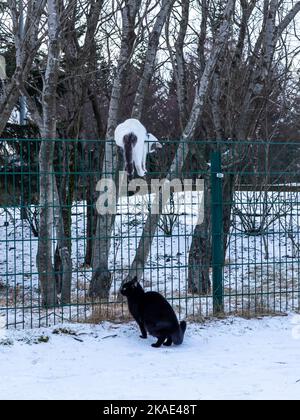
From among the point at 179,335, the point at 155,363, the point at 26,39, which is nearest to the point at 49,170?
the point at 26,39

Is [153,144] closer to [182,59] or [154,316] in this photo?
[154,316]

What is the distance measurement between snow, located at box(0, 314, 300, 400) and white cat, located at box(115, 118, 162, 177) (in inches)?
73.0

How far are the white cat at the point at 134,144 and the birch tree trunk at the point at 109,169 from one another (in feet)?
0.60

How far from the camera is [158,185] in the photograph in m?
8.11

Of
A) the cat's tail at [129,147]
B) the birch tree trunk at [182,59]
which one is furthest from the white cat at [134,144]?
the birch tree trunk at [182,59]

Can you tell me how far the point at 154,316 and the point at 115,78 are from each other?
4.03 metres

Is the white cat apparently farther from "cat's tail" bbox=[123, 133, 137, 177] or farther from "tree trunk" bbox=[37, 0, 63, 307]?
"tree trunk" bbox=[37, 0, 63, 307]

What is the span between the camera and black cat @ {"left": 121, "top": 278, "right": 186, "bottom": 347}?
6820mm

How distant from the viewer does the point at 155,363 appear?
6.35m

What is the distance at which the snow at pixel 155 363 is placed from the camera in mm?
5520

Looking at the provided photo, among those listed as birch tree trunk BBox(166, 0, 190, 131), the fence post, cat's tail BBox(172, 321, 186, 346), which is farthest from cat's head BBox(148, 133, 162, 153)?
birch tree trunk BBox(166, 0, 190, 131)

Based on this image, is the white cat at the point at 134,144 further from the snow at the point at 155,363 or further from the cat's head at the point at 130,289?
the snow at the point at 155,363

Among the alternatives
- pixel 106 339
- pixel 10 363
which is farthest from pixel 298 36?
pixel 10 363
